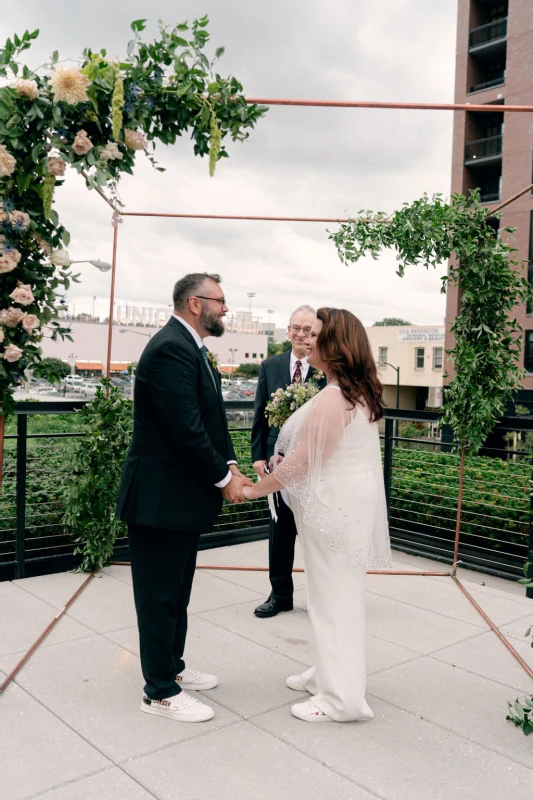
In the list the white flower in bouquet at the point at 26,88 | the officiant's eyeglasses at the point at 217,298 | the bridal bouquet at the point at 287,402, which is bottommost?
the bridal bouquet at the point at 287,402

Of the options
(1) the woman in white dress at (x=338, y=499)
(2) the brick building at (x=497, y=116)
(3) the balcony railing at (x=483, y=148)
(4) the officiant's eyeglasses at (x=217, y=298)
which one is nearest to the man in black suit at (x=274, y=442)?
(4) the officiant's eyeglasses at (x=217, y=298)

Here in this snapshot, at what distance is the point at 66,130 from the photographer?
2.97 meters

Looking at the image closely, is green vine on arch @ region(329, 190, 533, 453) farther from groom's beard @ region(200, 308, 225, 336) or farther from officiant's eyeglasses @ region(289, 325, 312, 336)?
groom's beard @ region(200, 308, 225, 336)

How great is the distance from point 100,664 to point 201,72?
10.1 ft

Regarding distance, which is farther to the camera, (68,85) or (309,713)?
(309,713)

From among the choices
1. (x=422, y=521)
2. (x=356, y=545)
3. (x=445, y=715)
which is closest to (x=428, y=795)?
(x=445, y=715)

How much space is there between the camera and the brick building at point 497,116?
29266 mm

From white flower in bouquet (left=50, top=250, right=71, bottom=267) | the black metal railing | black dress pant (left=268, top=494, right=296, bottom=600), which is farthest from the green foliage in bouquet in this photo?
white flower in bouquet (left=50, top=250, right=71, bottom=267)

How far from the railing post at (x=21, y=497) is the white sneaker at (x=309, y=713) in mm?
2824

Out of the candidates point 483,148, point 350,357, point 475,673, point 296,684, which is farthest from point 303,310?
point 483,148

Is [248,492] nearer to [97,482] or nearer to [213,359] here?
[213,359]

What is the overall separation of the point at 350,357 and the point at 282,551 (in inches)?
75.6

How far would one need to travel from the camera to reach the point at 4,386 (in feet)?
10.1

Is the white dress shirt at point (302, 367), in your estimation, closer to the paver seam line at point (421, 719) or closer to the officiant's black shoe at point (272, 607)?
the officiant's black shoe at point (272, 607)
